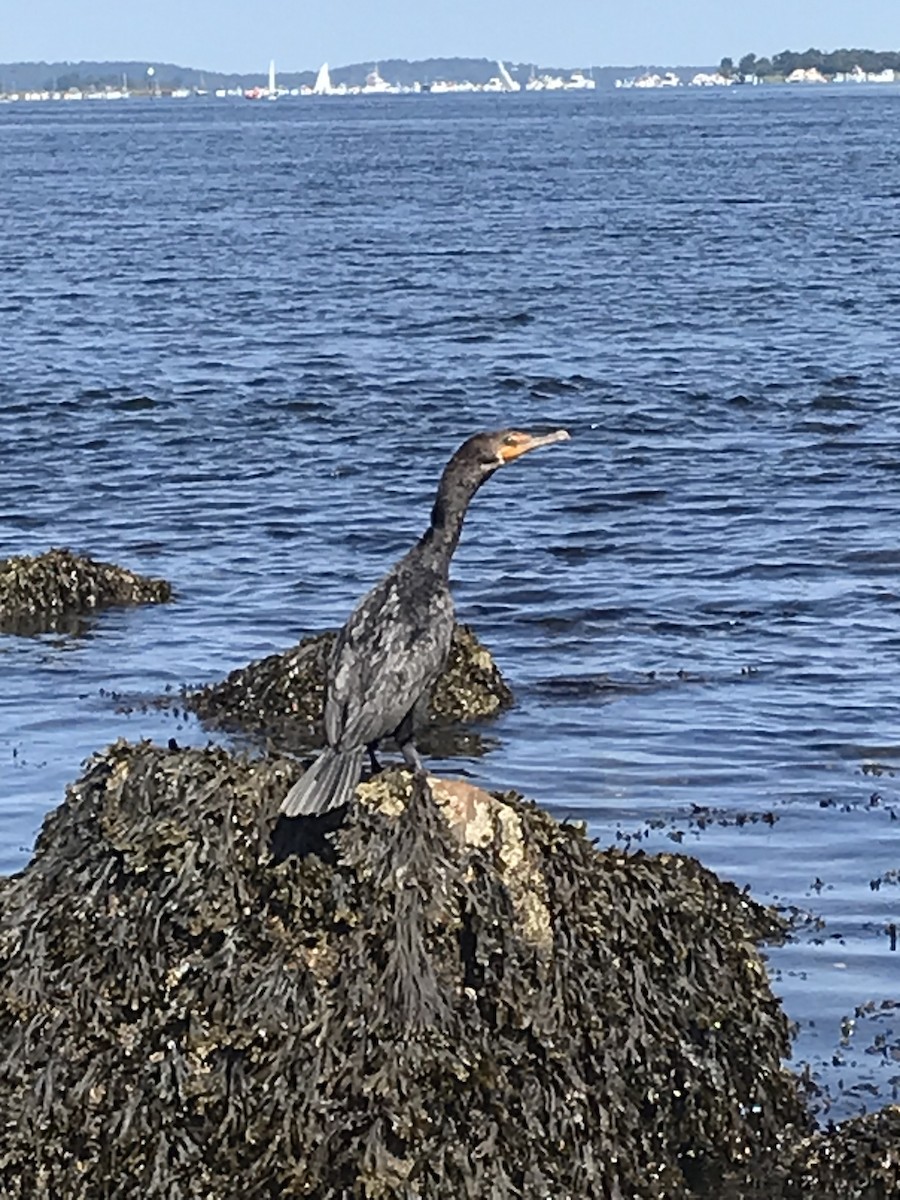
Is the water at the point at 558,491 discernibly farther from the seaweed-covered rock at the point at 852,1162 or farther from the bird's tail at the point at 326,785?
the bird's tail at the point at 326,785

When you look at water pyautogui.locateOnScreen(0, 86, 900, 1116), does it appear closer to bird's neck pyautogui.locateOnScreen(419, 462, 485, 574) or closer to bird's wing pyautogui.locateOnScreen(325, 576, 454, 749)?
bird's wing pyautogui.locateOnScreen(325, 576, 454, 749)

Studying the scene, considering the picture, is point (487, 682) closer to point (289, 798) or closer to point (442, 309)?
point (289, 798)

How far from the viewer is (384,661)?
22.9ft

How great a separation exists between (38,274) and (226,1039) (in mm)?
39582

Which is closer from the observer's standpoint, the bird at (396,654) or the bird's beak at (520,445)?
the bird at (396,654)

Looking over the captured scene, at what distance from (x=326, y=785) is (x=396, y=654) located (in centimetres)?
63

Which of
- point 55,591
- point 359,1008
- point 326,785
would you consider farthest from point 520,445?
point 55,591

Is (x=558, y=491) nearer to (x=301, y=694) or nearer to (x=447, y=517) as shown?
(x=301, y=694)

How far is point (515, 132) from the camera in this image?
12112 centimetres

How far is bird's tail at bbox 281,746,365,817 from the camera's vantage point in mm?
6488

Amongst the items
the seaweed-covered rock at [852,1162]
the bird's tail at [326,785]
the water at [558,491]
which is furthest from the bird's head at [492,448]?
the seaweed-covered rock at [852,1162]

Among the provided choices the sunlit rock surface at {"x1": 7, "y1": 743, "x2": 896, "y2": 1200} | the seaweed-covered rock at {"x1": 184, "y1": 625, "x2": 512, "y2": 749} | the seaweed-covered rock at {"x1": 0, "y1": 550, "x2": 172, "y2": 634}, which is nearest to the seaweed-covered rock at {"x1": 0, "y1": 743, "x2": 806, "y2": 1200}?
the sunlit rock surface at {"x1": 7, "y1": 743, "x2": 896, "y2": 1200}

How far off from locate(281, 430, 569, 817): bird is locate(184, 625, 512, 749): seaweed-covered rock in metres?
4.11

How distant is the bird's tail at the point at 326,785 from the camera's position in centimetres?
649
